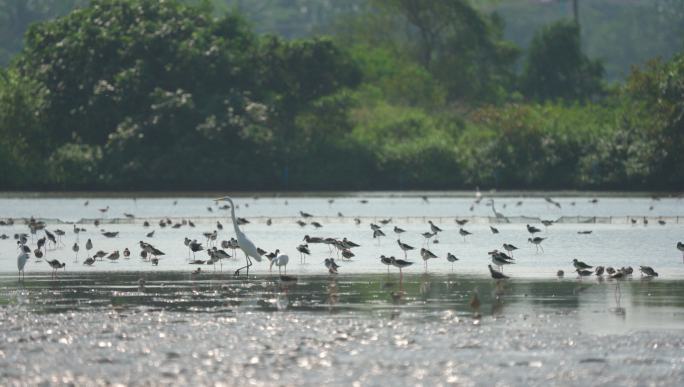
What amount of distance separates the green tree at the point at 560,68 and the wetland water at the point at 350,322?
75.6 meters

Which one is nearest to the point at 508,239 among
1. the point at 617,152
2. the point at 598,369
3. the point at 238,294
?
the point at 238,294

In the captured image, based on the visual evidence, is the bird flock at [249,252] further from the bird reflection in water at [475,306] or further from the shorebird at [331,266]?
the bird reflection in water at [475,306]

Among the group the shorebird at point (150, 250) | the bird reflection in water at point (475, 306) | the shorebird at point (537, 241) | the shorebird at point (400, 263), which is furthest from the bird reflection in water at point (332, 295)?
the shorebird at point (537, 241)

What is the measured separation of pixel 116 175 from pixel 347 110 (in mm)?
14224

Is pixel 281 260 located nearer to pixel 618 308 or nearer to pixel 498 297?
pixel 498 297

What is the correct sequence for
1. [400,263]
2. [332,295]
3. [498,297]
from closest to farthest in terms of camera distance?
1. [498,297]
2. [332,295]
3. [400,263]

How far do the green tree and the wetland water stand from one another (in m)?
75.6

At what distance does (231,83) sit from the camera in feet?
276

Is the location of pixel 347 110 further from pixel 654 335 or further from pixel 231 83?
pixel 654 335

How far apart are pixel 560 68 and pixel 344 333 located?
96446 millimetres

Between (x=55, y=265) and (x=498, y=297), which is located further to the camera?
(x=55, y=265)

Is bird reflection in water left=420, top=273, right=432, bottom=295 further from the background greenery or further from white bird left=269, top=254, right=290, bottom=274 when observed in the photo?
the background greenery

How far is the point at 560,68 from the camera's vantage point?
378ft

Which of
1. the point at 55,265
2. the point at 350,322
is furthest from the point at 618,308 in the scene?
the point at 55,265
